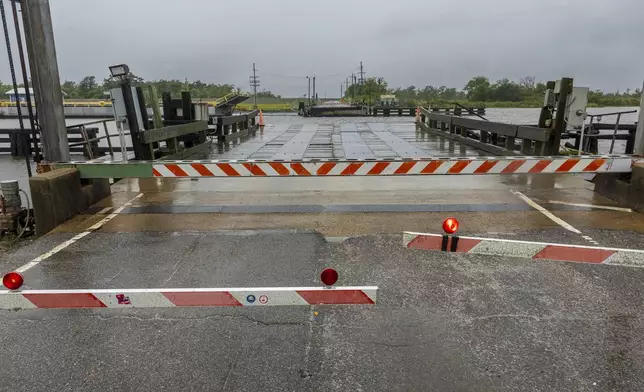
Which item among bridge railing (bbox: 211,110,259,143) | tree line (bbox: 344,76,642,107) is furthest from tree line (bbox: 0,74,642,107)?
bridge railing (bbox: 211,110,259,143)

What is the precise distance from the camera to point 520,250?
3.50 meters

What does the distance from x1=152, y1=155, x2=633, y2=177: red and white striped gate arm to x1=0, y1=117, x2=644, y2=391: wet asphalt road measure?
0.65 m

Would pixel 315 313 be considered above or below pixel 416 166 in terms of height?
below

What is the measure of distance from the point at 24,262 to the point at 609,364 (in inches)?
228

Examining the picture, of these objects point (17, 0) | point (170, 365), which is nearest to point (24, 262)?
point (170, 365)

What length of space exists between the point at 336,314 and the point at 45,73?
20.1 feet

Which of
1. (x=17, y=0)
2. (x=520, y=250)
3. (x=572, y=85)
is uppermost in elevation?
(x=17, y=0)

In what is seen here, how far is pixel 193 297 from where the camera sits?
2.96 m

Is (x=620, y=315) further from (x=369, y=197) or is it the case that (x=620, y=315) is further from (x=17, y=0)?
(x=17, y=0)

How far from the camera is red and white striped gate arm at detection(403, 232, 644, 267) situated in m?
3.30

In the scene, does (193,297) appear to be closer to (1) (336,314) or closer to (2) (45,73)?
(1) (336,314)

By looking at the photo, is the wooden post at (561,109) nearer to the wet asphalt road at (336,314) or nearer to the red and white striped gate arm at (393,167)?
the red and white striped gate arm at (393,167)

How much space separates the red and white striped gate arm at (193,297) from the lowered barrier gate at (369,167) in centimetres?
413

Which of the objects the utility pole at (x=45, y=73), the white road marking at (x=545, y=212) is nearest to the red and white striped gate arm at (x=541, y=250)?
the white road marking at (x=545, y=212)
